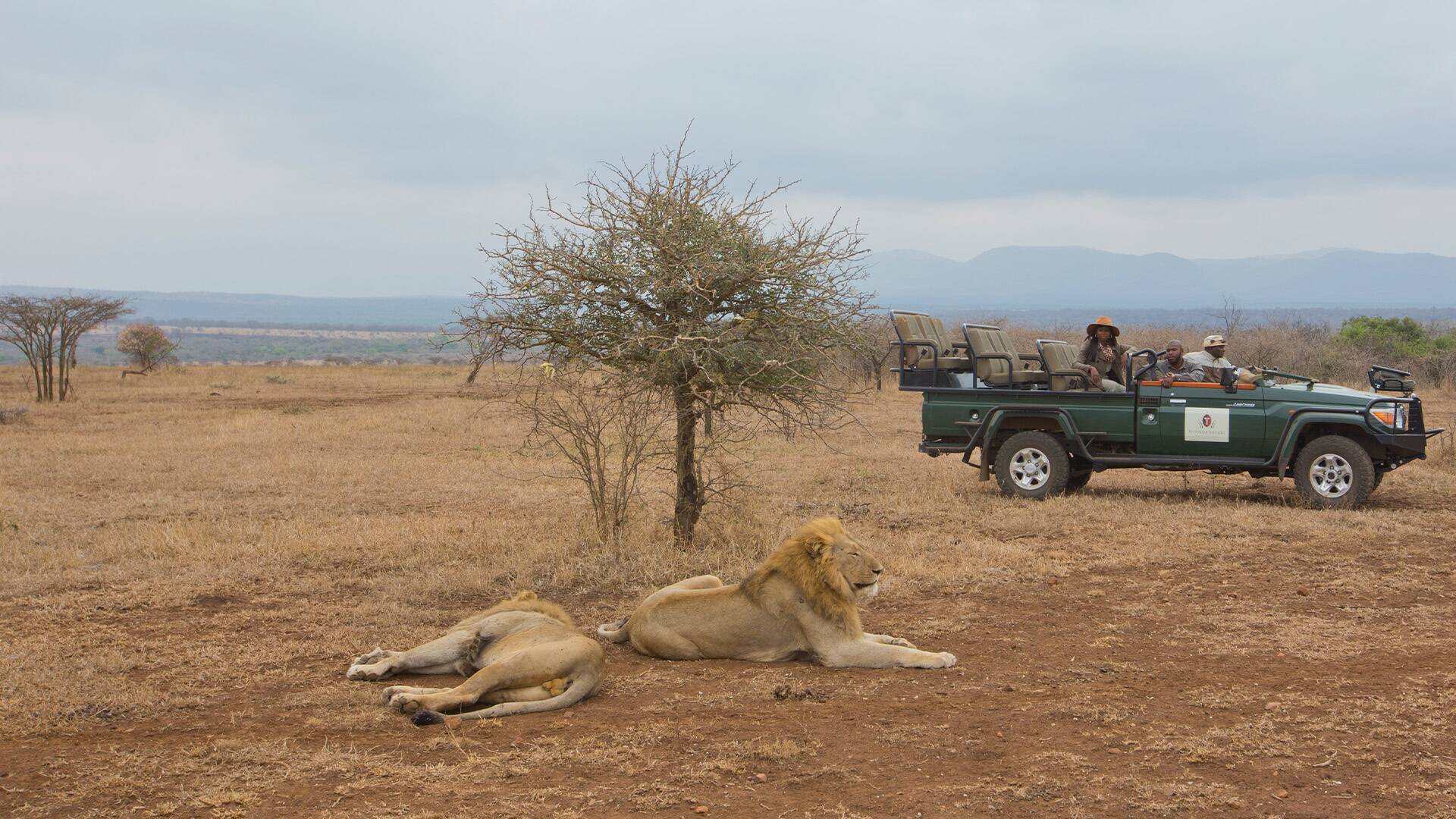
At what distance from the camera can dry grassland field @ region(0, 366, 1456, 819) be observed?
4.60m

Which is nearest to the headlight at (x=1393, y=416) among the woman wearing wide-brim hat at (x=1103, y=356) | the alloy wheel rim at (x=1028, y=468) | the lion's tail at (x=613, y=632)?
the woman wearing wide-brim hat at (x=1103, y=356)

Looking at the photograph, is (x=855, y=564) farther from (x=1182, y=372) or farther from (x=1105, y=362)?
(x=1182, y=372)

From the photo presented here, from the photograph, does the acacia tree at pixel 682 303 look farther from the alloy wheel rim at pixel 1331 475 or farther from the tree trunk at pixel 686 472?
the alloy wheel rim at pixel 1331 475

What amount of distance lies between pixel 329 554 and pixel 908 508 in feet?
18.8

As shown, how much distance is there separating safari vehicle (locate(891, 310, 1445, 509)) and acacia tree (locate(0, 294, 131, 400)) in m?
21.8

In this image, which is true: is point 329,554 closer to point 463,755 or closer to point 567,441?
point 463,755

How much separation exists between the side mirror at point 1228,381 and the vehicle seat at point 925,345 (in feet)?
8.50

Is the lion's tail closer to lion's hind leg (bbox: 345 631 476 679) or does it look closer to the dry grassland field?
the dry grassland field

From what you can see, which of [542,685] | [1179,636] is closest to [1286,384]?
[1179,636]

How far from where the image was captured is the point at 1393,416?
11.3 metres

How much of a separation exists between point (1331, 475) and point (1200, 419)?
1361mm

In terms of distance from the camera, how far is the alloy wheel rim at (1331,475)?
11.4m

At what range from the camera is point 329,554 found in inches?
376

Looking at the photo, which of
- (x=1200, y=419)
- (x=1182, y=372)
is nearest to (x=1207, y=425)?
Answer: (x=1200, y=419)
